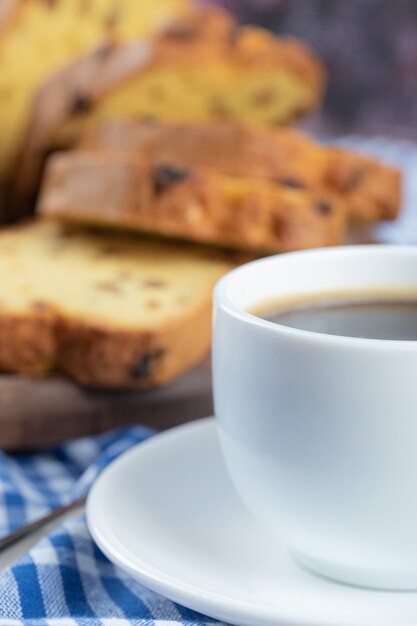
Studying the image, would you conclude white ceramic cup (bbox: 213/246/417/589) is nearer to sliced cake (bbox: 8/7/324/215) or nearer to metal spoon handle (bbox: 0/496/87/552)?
metal spoon handle (bbox: 0/496/87/552)

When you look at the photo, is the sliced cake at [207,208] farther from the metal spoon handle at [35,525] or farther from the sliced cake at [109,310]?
the metal spoon handle at [35,525]

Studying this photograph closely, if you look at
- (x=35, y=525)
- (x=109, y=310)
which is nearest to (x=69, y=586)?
(x=35, y=525)

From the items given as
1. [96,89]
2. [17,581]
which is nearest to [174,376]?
[17,581]

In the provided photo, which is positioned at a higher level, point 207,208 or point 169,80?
Result: point 169,80

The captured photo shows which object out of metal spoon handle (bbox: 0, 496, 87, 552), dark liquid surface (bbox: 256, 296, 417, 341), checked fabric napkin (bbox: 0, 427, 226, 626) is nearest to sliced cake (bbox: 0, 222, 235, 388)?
checked fabric napkin (bbox: 0, 427, 226, 626)

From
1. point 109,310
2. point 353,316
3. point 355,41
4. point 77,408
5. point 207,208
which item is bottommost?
point 77,408

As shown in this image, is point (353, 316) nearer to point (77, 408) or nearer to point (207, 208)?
point (77, 408)

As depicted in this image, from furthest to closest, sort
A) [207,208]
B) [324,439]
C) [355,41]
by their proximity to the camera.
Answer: [355,41]
[207,208]
[324,439]
